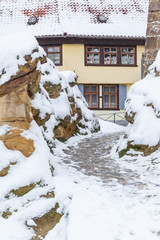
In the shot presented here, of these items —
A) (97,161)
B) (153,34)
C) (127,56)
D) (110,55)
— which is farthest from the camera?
(127,56)

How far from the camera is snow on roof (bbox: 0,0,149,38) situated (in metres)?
20.1

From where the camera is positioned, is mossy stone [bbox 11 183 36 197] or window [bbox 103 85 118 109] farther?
window [bbox 103 85 118 109]

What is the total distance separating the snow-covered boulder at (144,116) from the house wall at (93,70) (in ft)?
37.0

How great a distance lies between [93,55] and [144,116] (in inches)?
526

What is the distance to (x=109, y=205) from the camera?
4996 millimetres

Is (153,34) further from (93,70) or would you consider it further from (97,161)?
(93,70)

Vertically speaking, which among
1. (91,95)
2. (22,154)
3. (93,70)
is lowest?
(91,95)

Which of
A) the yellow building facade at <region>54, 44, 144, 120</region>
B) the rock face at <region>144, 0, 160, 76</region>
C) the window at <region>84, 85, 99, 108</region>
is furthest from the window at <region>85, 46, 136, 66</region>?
the rock face at <region>144, 0, 160, 76</region>

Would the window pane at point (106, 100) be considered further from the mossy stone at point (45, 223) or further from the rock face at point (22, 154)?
the mossy stone at point (45, 223)

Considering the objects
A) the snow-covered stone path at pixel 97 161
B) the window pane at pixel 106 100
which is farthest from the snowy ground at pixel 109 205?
the window pane at pixel 106 100

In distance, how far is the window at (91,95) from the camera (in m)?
21.1

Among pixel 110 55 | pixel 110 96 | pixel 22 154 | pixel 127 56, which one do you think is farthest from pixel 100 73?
pixel 22 154

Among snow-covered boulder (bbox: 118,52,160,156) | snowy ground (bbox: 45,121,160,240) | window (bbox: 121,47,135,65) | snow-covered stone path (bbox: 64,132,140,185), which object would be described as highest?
window (bbox: 121,47,135,65)

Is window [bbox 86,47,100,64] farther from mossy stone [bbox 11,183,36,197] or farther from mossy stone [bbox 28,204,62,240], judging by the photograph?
mossy stone [bbox 28,204,62,240]
